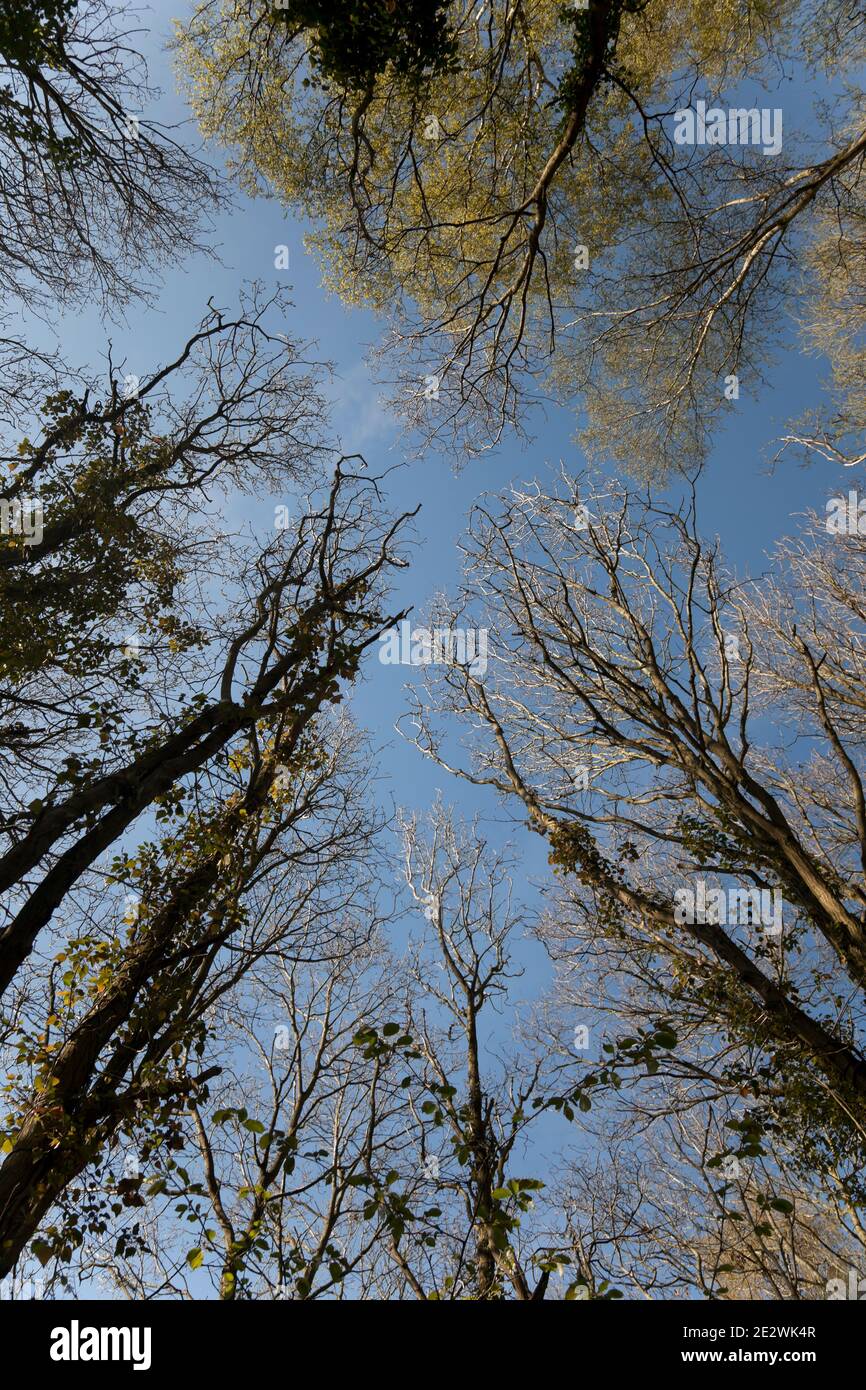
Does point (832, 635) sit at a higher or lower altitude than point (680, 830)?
higher

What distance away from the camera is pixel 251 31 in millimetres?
7797

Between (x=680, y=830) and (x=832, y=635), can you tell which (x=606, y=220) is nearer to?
(x=832, y=635)

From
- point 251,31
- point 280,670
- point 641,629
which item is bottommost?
point 280,670

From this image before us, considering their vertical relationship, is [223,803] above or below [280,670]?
below

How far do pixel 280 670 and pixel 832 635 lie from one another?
8.47 m

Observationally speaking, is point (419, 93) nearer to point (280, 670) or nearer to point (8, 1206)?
point (280, 670)
